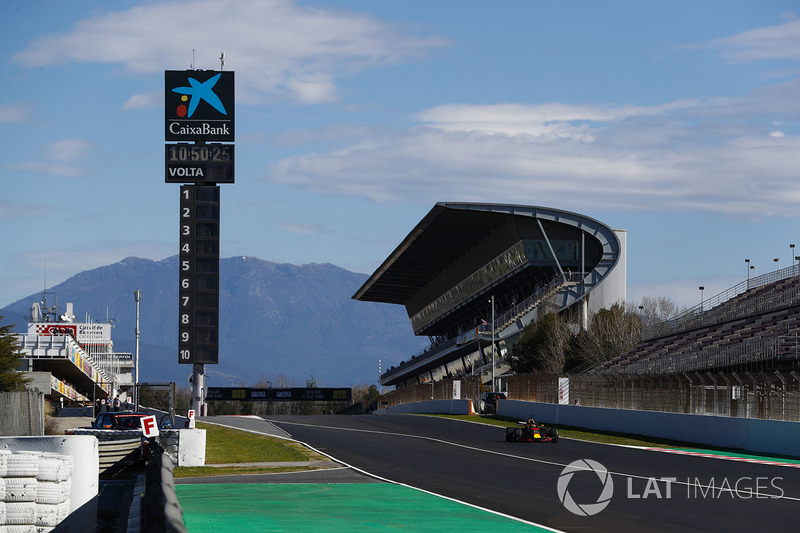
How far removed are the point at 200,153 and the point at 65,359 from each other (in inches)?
1591

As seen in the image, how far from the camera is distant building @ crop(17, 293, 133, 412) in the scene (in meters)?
78.9

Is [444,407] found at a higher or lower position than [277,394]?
higher

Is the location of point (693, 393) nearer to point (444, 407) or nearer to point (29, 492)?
point (29, 492)

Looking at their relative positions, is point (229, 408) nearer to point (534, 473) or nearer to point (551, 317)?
point (551, 317)

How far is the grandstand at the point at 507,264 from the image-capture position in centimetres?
8388

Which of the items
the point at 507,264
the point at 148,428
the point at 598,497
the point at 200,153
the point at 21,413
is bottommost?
the point at 598,497

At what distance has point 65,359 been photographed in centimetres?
8231

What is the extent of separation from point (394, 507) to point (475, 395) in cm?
5002

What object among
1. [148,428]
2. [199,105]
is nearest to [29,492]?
[148,428]

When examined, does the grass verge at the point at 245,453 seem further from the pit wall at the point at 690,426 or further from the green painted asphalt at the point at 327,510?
the pit wall at the point at 690,426

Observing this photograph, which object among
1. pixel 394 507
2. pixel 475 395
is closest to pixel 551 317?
pixel 475 395

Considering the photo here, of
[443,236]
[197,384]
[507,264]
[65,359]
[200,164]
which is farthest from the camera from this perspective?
[443,236]

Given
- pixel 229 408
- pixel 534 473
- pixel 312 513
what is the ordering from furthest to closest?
pixel 229 408
pixel 534 473
pixel 312 513

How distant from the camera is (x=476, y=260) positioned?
98.6 m
